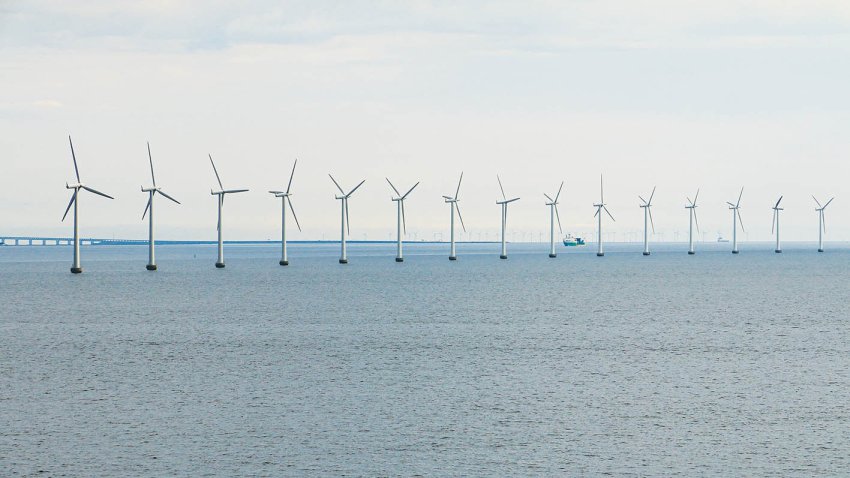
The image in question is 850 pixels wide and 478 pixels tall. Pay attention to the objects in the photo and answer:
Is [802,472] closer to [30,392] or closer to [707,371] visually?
[707,371]

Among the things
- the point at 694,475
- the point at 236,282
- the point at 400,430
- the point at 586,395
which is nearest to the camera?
the point at 694,475

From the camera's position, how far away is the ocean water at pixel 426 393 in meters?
23.3

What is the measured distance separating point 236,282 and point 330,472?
108594mm

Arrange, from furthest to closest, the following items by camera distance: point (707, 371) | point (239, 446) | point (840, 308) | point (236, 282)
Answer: point (236, 282) < point (840, 308) < point (707, 371) < point (239, 446)

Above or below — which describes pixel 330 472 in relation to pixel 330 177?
below

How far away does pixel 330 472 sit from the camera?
2202 centimetres

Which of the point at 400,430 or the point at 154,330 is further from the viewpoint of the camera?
the point at 154,330

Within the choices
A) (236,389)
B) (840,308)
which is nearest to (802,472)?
(236,389)

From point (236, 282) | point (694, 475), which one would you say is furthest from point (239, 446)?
point (236, 282)

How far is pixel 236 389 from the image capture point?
1351 inches

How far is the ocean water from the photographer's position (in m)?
23.3

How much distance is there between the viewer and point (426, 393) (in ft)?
110

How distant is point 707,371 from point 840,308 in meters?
44.8

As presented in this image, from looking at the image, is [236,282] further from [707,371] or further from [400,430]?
[400,430]
